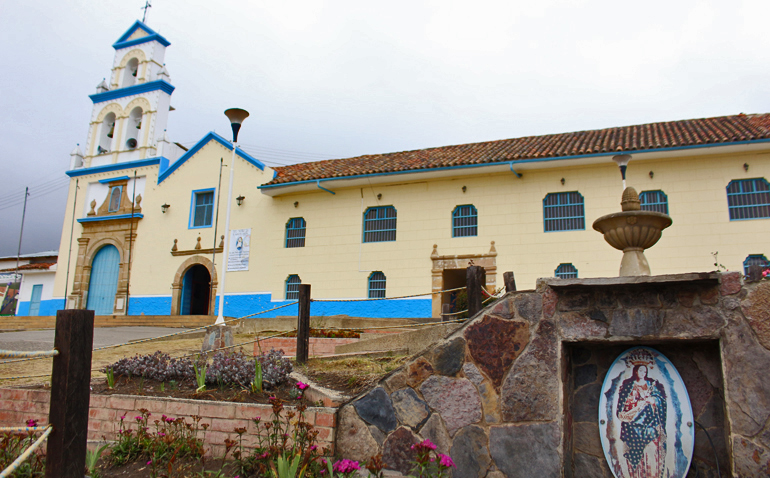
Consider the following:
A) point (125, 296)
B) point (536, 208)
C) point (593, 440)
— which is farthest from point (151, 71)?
point (593, 440)

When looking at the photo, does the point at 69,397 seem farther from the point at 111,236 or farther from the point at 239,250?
the point at 111,236

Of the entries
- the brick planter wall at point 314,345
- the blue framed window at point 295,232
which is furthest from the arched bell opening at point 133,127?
the brick planter wall at point 314,345

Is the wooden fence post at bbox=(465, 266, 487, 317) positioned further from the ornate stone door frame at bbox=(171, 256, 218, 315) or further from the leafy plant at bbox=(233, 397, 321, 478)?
the ornate stone door frame at bbox=(171, 256, 218, 315)

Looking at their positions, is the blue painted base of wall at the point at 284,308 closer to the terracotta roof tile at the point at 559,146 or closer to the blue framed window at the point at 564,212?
the terracotta roof tile at the point at 559,146

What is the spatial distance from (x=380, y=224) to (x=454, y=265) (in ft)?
9.41

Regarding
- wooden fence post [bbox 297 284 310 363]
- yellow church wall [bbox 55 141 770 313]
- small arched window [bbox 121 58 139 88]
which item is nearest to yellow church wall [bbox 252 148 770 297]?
yellow church wall [bbox 55 141 770 313]

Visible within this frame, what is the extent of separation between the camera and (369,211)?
57.4ft

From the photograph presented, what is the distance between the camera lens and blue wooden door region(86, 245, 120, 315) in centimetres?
2158

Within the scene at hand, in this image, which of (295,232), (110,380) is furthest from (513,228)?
(110,380)

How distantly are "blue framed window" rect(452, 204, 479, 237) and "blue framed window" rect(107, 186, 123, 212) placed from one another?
47.2 ft

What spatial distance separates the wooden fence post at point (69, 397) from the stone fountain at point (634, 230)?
4.45 m

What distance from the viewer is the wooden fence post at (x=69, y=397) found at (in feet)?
10.2

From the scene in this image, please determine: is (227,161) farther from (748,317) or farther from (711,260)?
(748,317)

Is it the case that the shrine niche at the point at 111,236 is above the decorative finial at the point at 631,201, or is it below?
above
